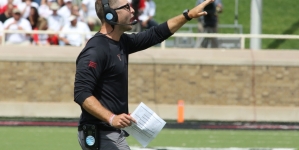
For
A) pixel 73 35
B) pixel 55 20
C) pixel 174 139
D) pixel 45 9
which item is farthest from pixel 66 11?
pixel 174 139

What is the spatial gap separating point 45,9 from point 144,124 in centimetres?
1119

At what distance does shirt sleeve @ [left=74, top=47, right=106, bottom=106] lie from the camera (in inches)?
219

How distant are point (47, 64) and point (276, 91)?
181 inches

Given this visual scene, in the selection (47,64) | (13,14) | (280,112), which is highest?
(13,14)

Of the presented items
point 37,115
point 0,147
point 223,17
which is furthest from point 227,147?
point 223,17

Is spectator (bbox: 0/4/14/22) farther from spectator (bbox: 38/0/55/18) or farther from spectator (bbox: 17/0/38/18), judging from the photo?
spectator (bbox: 38/0/55/18)

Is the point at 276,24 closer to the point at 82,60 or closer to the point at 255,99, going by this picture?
the point at 255,99

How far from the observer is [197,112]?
48.4 feet

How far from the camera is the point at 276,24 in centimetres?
2678

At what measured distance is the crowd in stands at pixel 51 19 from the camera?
→ 15.5 m

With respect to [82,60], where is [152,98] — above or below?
below

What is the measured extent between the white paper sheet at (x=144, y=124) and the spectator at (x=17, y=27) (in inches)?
391

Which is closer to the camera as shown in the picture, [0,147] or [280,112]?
[0,147]

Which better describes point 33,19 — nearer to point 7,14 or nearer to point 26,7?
point 26,7
